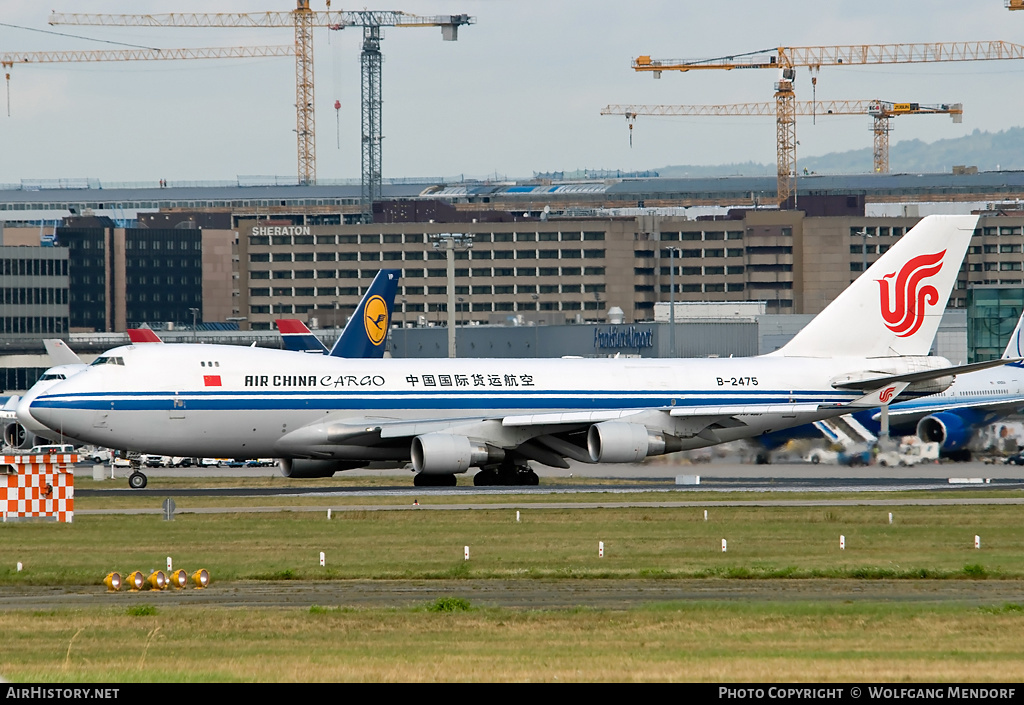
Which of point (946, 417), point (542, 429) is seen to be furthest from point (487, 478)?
point (946, 417)

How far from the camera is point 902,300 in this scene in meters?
61.2

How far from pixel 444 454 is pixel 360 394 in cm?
434

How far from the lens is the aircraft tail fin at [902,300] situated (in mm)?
60594

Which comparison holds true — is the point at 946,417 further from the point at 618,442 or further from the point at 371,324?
the point at 371,324

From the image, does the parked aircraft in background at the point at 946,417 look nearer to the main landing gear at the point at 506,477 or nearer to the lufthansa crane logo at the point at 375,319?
the main landing gear at the point at 506,477

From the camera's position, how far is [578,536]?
1483 inches

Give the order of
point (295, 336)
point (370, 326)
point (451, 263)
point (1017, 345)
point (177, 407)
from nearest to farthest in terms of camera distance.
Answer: point (177, 407) < point (370, 326) < point (1017, 345) < point (295, 336) < point (451, 263)

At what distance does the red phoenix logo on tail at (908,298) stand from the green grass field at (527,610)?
18.6 metres

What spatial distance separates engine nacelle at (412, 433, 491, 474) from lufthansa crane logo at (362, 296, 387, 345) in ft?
81.5

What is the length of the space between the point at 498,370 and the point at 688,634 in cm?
3707

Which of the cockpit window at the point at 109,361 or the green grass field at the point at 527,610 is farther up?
the cockpit window at the point at 109,361

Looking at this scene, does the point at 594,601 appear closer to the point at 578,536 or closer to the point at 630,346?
the point at 578,536

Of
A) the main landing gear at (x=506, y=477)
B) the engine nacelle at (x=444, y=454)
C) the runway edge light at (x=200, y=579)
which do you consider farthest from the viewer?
the main landing gear at (x=506, y=477)

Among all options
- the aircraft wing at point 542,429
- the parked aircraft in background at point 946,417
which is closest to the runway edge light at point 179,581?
the aircraft wing at point 542,429
